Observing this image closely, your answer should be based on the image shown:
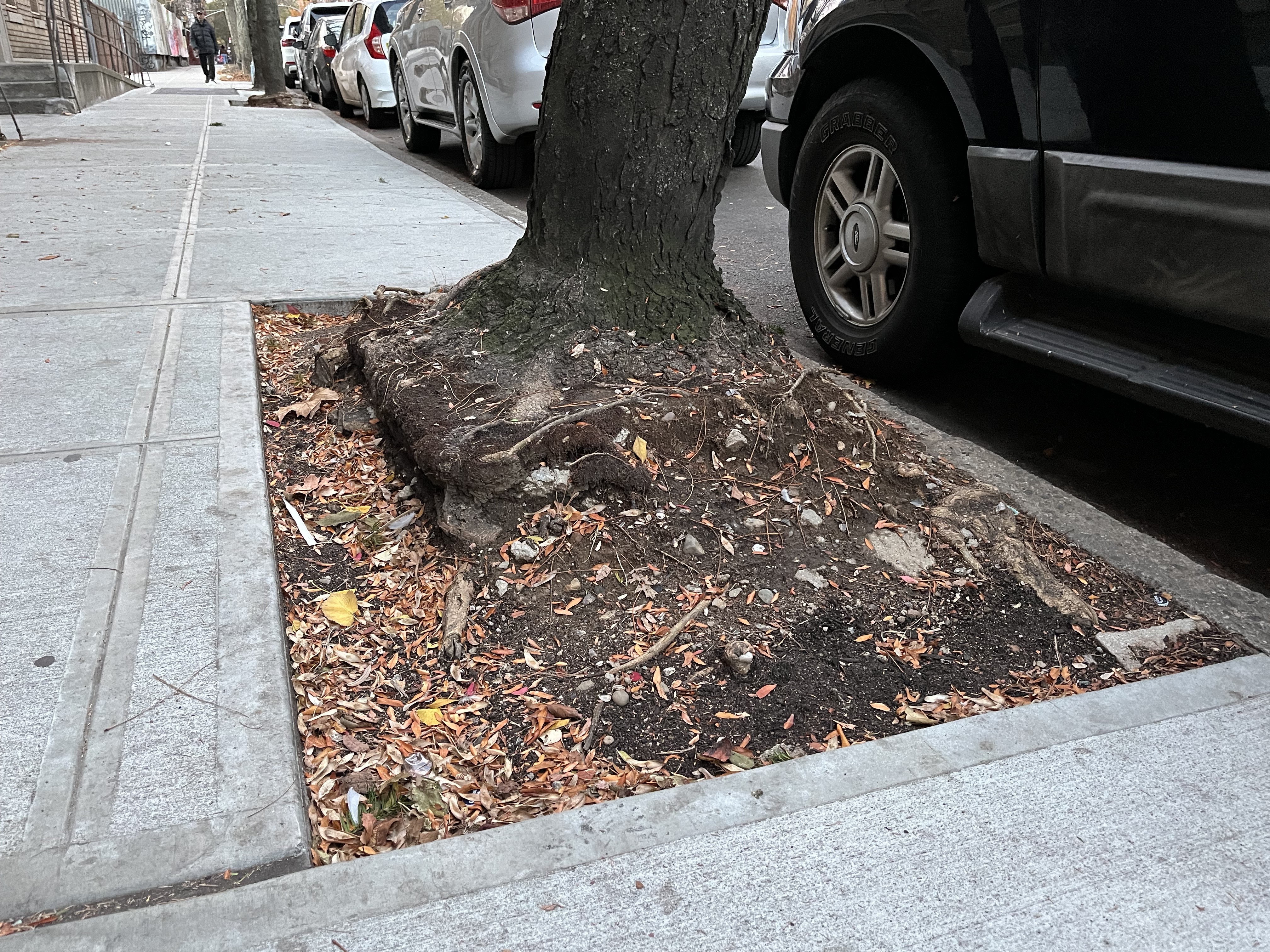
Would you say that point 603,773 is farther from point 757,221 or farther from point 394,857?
point 757,221

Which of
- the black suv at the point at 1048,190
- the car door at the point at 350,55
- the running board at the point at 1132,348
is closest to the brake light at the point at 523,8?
the black suv at the point at 1048,190

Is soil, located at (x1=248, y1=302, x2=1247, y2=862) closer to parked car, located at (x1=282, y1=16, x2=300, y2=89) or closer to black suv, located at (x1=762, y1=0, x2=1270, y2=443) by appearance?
black suv, located at (x1=762, y1=0, x2=1270, y2=443)

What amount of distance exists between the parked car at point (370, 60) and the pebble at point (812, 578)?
10928mm

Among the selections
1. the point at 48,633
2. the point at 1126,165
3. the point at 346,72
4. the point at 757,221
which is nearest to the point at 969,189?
the point at 1126,165

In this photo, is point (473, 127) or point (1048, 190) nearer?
point (1048, 190)

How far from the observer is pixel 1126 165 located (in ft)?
8.09

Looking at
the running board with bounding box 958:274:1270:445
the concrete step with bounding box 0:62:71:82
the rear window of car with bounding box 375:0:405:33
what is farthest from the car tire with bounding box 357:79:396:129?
the running board with bounding box 958:274:1270:445

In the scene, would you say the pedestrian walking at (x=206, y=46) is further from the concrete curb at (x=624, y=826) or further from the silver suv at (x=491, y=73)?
the concrete curb at (x=624, y=826)

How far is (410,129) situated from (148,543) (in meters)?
8.88

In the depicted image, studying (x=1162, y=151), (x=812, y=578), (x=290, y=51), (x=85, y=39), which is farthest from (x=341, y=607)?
(x=290, y=51)

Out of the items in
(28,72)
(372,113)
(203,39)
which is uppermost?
(203,39)

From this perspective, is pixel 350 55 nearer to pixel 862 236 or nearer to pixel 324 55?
pixel 324 55

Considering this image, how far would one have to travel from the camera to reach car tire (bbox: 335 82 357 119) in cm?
1688

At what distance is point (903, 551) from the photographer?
2.62 metres
